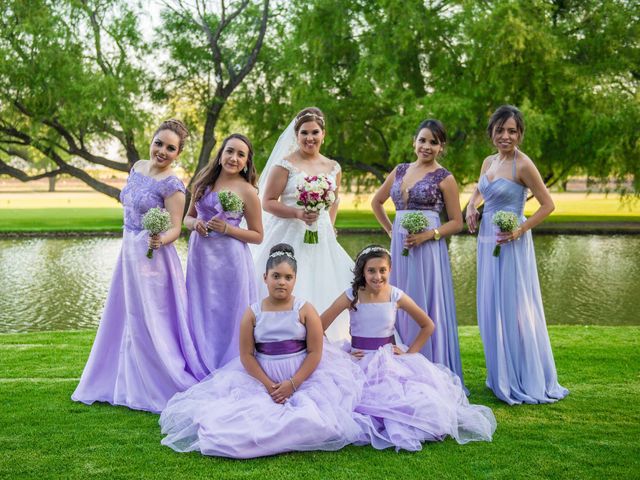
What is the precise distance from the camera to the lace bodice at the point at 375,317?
526 centimetres

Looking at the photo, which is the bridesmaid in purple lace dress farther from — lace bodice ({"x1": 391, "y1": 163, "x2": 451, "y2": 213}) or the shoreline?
the shoreline

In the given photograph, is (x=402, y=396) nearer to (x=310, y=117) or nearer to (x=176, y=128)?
(x=310, y=117)

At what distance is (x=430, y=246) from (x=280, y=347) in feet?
5.33

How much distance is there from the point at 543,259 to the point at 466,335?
10.9m

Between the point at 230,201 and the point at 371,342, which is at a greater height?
the point at 230,201

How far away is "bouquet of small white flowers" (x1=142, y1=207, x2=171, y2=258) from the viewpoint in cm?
523

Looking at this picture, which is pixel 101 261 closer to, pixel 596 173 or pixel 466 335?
pixel 466 335

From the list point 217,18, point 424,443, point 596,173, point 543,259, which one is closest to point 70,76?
point 217,18

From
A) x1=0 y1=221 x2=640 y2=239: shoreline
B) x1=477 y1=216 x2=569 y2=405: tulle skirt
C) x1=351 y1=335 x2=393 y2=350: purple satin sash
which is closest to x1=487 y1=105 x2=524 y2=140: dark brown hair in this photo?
x1=477 y1=216 x2=569 y2=405: tulle skirt

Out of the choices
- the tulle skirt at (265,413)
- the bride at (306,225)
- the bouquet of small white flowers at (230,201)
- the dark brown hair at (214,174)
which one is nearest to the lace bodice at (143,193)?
the dark brown hair at (214,174)

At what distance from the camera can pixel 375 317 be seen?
5.26m

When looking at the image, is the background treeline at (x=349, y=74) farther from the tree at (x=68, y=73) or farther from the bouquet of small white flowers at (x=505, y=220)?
the bouquet of small white flowers at (x=505, y=220)

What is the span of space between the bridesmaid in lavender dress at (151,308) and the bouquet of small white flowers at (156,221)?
10 centimetres

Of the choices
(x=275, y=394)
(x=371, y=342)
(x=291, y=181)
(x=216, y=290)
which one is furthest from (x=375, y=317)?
(x=291, y=181)
